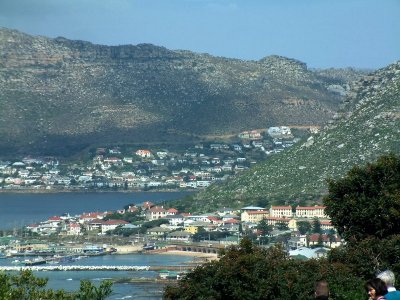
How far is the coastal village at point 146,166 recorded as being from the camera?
14662 centimetres

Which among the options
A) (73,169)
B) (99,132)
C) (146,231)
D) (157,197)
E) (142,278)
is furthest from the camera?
(99,132)

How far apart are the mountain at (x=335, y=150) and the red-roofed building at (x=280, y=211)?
147 centimetres

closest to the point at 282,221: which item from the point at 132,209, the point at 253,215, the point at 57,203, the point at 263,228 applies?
the point at 263,228

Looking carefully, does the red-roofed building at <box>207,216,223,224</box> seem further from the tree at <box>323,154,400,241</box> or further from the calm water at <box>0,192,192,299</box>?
the tree at <box>323,154,400,241</box>

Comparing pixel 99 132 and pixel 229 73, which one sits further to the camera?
pixel 229 73

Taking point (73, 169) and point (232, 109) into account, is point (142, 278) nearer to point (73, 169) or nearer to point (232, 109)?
point (73, 169)

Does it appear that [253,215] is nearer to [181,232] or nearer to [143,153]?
[181,232]

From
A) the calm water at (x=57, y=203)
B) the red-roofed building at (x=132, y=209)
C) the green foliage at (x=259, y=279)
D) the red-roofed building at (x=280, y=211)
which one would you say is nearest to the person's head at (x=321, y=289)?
the green foliage at (x=259, y=279)

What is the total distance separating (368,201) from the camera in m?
30.1

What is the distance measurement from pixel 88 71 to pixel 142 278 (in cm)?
13460

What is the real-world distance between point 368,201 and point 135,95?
152 meters

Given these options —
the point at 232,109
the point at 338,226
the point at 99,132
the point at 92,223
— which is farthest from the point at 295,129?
the point at 338,226

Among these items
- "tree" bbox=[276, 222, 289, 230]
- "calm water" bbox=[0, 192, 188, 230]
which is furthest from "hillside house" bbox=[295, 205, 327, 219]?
"calm water" bbox=[0, 192, 188, 230]

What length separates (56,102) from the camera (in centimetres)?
18112
